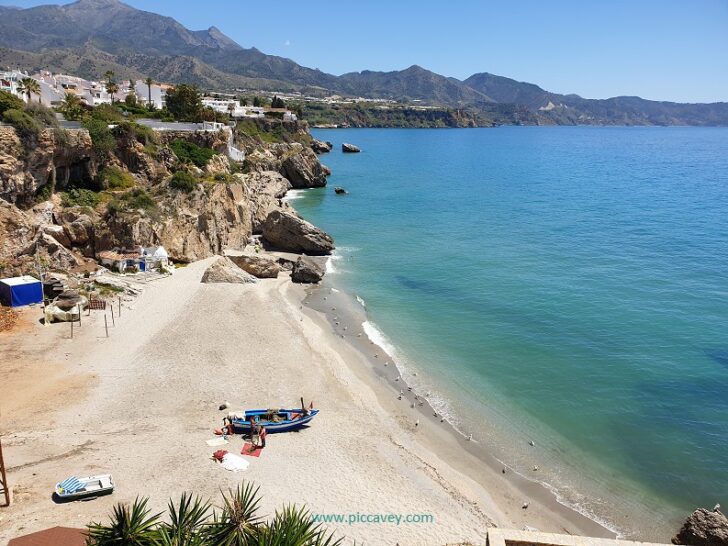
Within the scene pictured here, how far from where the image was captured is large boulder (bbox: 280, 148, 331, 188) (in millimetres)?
80562

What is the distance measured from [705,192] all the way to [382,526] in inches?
3291

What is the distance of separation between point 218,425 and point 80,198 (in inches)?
916

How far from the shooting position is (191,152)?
48.2 metres

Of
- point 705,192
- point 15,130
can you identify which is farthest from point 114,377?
point 705,192

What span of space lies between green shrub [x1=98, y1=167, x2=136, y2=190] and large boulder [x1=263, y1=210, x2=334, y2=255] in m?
10.7

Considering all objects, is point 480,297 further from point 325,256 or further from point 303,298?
point 325,256

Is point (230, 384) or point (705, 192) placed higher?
point (705, 192)

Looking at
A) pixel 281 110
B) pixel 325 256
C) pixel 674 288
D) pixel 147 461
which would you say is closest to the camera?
pixel 147 461

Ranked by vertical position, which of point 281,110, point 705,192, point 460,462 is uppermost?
point 281,110

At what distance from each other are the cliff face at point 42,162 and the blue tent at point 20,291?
19.4 feet

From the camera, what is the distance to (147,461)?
16.3 meters

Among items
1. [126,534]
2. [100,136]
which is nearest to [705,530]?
[126,534]

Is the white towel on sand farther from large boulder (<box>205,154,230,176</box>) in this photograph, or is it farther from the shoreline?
large boulder (<box>205,154,230,176</box>)

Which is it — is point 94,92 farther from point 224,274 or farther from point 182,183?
Answer: point 224,274
